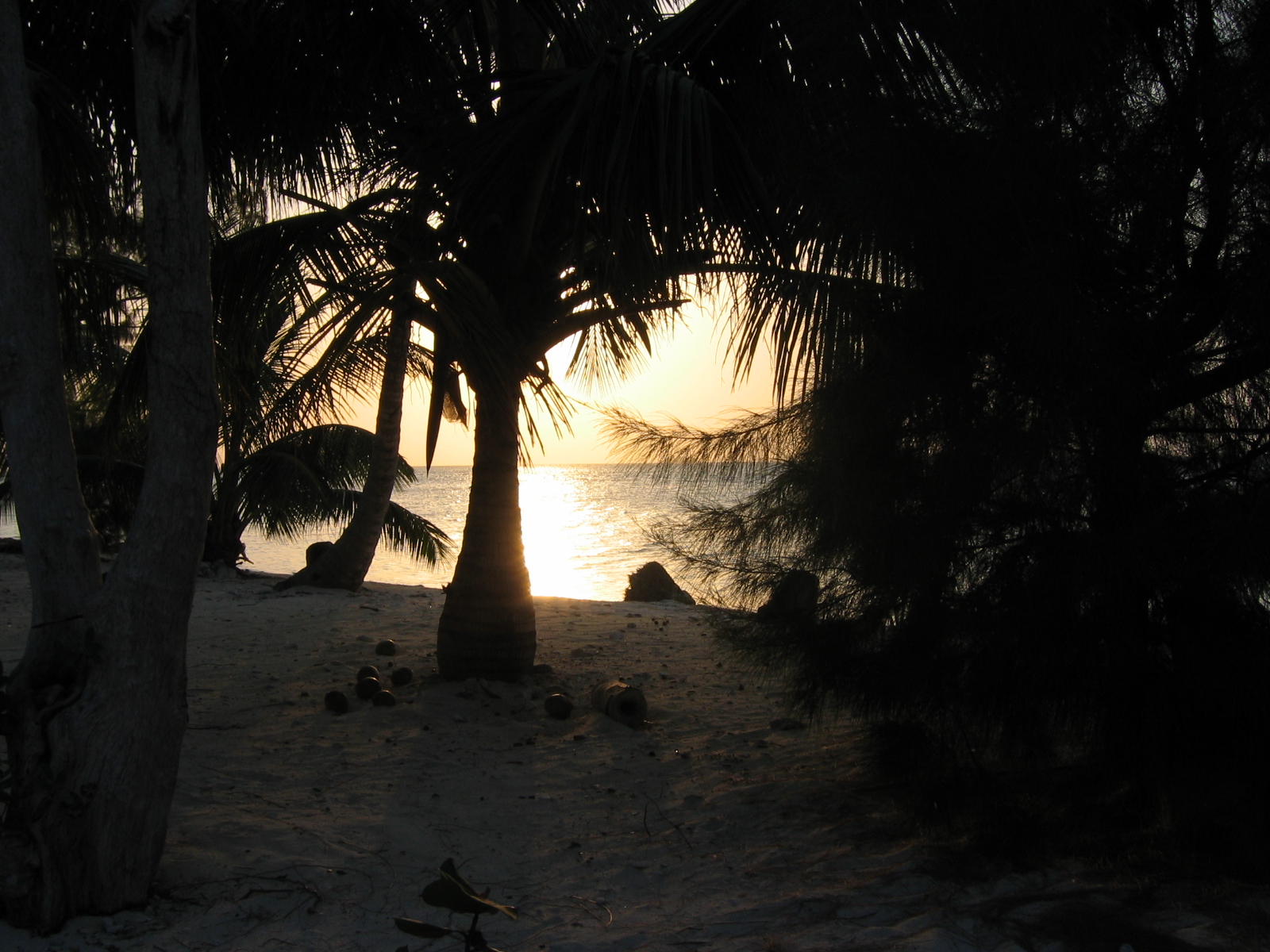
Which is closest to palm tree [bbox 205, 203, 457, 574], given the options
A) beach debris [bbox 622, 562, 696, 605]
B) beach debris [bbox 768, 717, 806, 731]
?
beach debris [bbox 622, 562, 696, 605]

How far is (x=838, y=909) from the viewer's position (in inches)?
117

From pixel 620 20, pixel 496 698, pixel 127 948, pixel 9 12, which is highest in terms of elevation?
pixel 620 20

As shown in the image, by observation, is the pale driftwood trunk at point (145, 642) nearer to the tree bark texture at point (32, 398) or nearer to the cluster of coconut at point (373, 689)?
the tree bark texture at point (32, 398)

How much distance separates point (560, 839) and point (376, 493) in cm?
480

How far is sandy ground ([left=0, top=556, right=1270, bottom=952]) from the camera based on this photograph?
9.14 feet

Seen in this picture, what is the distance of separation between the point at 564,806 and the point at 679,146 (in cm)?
286

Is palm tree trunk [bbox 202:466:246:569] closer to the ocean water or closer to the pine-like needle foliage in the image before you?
the ocean water

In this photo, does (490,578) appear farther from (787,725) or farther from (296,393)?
(787,725)

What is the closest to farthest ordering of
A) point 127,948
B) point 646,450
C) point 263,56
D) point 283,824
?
point 127,948 → point 283,824 → point 646,450 → point 263,56

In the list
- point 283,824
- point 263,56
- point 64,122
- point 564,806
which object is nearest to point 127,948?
point 283,824

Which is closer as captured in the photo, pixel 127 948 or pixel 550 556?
pixel 127 948

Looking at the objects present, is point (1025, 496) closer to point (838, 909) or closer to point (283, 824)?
point (838, 909)

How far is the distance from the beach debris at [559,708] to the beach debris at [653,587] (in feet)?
18.7

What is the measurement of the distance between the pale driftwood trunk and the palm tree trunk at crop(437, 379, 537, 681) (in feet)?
7.96
